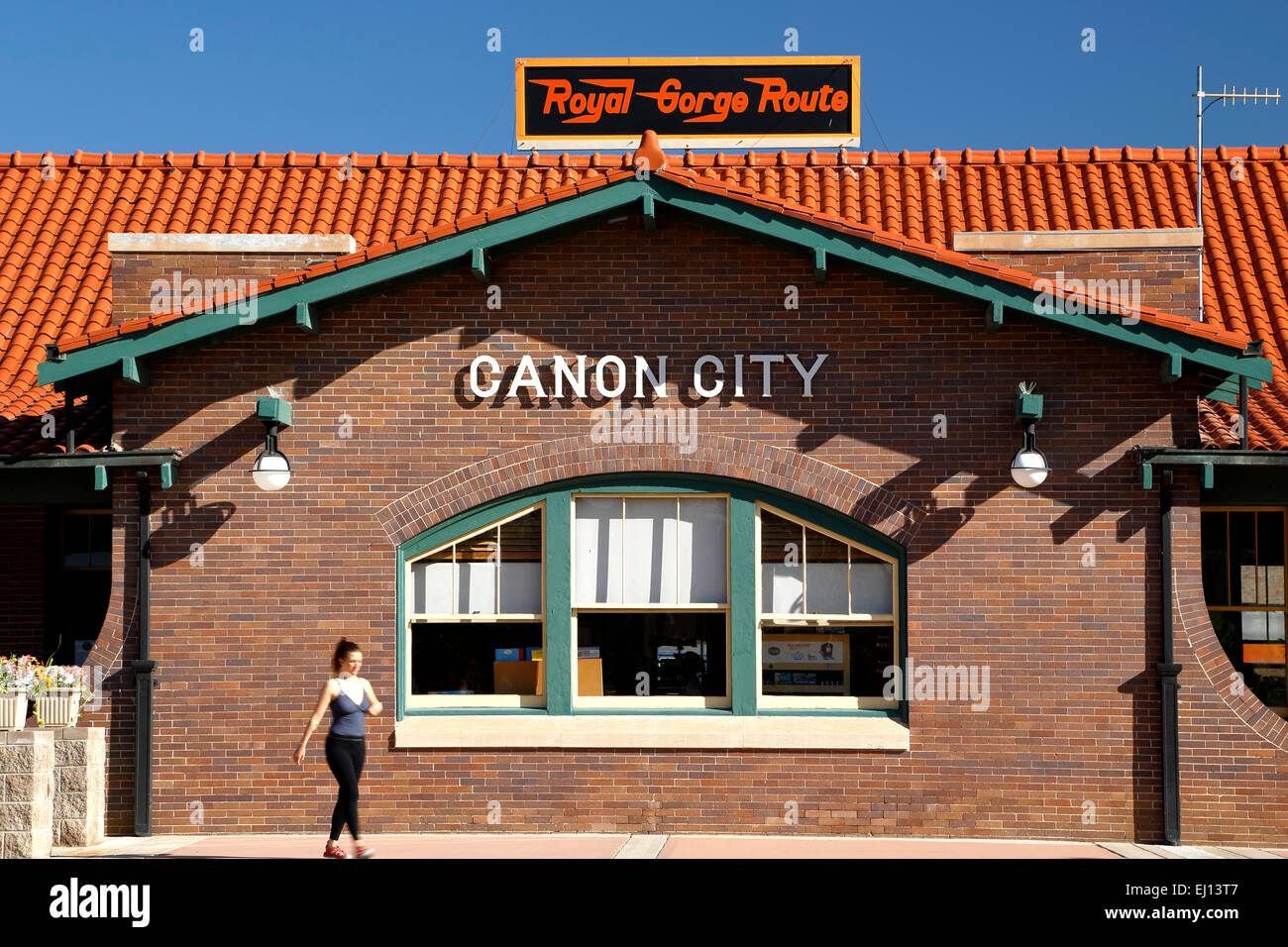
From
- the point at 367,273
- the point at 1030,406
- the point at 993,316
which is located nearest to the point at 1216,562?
the point at 1030,406

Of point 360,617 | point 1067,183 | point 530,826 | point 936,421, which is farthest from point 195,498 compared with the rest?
point 1067,183

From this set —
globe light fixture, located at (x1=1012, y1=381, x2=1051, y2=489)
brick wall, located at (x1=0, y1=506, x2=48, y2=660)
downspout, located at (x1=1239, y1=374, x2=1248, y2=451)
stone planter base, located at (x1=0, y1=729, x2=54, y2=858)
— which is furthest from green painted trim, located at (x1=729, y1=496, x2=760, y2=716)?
brick wall, located at (x1=0, y1=506, x2=48, y2=660)

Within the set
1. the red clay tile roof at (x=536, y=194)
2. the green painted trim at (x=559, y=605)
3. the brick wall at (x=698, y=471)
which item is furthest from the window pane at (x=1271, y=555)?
the green painted trim at (x=559, y=605)

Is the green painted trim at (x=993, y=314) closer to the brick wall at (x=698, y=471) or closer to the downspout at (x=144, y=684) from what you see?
the brick wall at (x=698, y=471)

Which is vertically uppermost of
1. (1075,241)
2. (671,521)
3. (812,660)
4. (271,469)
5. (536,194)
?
(536,194)

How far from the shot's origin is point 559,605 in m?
11.1

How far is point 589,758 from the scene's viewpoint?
35.5 feet

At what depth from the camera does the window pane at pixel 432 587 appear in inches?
443

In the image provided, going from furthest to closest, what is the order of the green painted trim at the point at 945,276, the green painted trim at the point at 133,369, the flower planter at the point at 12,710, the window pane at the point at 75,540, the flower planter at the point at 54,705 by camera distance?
the window pane at the point at 75,540
the green painted trim at the point at 133,369
the flower planter at the point at 54,705
the green painted trim at the point at 945,276
the flower planter at the point at 12,710

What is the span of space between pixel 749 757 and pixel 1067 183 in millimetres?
9076

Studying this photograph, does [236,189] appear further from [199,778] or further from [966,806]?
[966,806]

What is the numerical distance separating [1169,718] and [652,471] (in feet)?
15.6

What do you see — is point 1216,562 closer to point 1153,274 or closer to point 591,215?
point 1153,274

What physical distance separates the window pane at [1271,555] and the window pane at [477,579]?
779 centimetres
